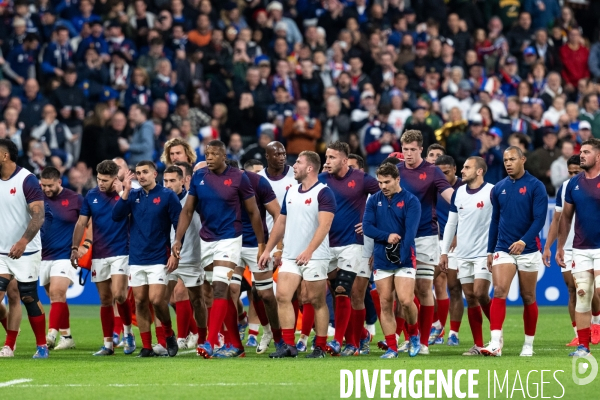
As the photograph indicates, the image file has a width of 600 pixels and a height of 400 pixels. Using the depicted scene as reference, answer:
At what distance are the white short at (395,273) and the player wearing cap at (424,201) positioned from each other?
3.12 ft

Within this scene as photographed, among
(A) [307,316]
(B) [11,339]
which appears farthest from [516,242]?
(B) [11,339]

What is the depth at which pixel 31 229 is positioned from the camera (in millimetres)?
13070

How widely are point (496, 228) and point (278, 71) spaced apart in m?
11.3

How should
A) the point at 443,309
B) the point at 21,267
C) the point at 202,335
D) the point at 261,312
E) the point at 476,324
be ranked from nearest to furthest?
the point at 21,267, the point at 476,324, the point at 202,335, the point at 261,312, the point at 443,309

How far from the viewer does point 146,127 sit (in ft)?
73.3

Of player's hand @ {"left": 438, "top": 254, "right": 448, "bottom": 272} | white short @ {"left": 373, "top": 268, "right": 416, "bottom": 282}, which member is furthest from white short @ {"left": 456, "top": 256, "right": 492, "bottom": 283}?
white short @ {"left": 373, "top": 268, "right": 416, "bottom": 282}

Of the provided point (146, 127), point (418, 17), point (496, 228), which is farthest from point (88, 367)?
point (418, 17)

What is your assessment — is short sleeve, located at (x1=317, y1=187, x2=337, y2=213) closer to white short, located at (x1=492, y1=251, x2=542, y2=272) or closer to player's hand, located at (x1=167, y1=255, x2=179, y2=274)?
player's hand, located at (x1=167, y1=255, x2=179, y2=274)

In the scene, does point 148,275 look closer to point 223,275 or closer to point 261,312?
point 223,275

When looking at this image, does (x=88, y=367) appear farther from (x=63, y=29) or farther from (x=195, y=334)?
(x=63, y=29)

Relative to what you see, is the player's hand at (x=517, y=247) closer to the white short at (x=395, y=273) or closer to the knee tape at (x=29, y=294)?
the white short at (x=395, y=273)

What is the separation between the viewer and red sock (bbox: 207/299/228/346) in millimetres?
13141

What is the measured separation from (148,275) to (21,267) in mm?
1465

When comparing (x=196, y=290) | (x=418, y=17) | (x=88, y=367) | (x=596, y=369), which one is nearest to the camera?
(x=596, y=369)
